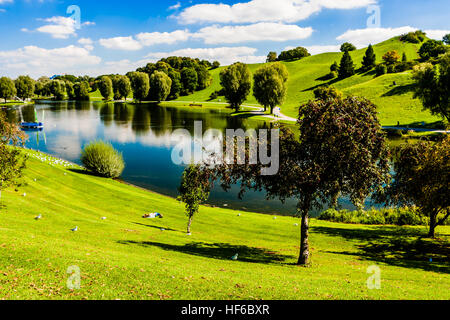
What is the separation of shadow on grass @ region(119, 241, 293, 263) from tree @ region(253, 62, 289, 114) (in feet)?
358

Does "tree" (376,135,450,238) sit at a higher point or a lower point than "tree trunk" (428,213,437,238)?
higher

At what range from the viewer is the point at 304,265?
22.2 metres

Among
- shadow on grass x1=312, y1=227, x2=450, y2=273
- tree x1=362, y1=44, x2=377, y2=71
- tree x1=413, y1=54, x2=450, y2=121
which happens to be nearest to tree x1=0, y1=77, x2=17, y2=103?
tree x1=362, y1=44, x2=377, y2=71

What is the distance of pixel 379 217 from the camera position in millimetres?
40969

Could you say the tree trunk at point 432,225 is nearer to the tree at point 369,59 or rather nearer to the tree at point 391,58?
the tree at point 369,59

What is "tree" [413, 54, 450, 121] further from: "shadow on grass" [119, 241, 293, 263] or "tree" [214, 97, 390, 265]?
"shadow on grass" [119, 241, 293, 263]

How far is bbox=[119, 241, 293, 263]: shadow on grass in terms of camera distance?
77.4 feet

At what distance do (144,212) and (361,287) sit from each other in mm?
27417

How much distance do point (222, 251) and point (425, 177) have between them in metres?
19.6

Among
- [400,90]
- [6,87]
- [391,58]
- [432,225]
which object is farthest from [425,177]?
[6,87]

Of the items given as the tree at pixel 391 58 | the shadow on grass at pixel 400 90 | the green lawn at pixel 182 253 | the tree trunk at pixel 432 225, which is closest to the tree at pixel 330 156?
the green lawn at pixel 182 253

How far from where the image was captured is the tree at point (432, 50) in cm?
15338
